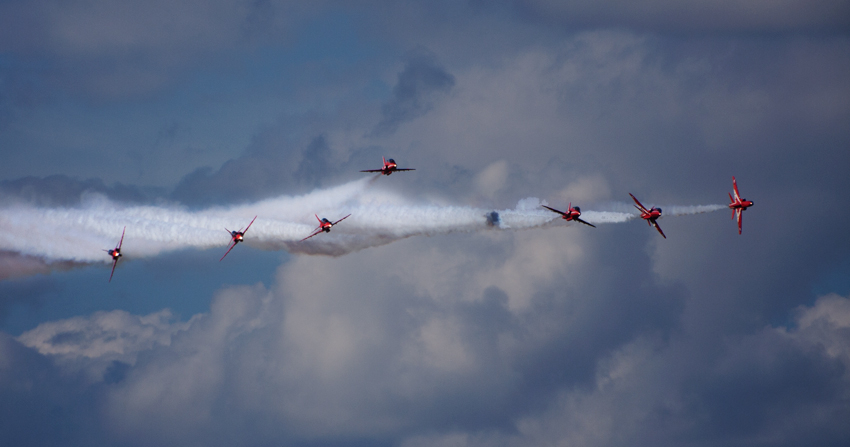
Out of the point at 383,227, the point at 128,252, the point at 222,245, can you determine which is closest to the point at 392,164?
the point at 383,227

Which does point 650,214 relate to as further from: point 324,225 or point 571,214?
point 324,225

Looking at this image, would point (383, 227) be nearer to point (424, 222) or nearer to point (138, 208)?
point (424, 222)

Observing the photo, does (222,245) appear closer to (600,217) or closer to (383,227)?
(383,227)

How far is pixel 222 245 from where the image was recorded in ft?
549

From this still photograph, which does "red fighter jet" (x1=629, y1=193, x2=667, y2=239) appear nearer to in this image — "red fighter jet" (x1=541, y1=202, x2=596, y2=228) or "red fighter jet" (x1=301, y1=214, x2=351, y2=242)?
"red fighter jet" (x1=541, y1=202, x2=596, y2=228)

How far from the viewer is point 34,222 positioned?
166 meters

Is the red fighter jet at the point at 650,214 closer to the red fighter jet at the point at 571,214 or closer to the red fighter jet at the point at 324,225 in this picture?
the red fighter jet at the point at 571,214

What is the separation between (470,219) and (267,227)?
2371cm

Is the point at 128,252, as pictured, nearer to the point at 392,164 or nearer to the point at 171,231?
the point at 171,231

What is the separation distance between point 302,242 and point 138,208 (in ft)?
63.6

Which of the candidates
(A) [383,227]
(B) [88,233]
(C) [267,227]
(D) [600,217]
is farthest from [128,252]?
(D) [600,217]

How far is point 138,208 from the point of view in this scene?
168m

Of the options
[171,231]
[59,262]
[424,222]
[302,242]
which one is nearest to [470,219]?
[424,222]

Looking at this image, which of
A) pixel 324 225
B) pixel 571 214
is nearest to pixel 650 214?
pixel 571 214
